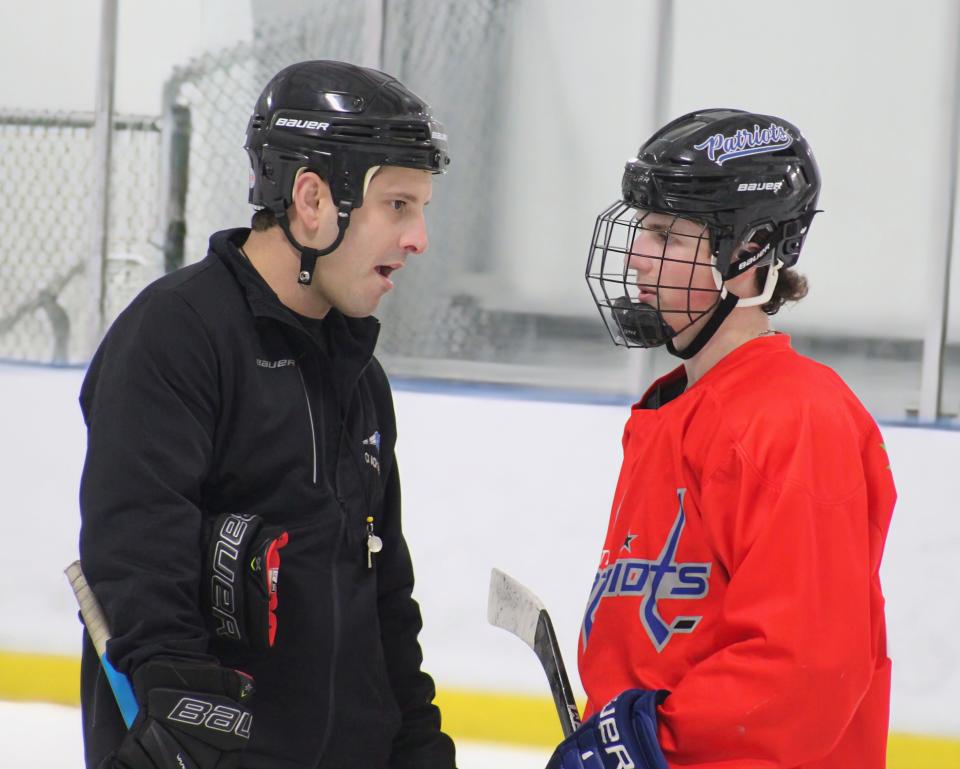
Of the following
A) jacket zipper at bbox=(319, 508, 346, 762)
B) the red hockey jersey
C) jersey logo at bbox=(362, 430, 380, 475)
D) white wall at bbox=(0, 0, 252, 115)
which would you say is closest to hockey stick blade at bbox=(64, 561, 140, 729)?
jacket zipper at bbox=(319, 508, 346, 762)

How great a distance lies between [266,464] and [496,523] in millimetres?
1954

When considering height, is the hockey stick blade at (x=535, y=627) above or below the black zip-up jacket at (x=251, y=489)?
Result: below

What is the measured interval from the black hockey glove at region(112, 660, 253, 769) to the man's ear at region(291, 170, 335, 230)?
473mm

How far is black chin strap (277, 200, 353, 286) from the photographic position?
1238 mm

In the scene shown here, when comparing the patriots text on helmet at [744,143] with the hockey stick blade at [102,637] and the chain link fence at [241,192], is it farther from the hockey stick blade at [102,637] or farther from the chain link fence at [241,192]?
the chain link fence at [241,192]

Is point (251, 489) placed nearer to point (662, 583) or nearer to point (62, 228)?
point (662, 583)

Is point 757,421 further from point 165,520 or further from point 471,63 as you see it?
point 471,63

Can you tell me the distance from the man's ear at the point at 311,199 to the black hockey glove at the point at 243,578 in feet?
1.07

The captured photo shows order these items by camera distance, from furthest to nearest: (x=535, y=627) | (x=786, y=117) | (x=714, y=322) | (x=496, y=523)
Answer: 1. (x=786, y=117)
2. (x=496, y=523)
3. (x=535, y=627)
4. (x=714, y=322)

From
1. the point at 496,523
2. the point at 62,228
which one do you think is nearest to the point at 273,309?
the point at 496,523

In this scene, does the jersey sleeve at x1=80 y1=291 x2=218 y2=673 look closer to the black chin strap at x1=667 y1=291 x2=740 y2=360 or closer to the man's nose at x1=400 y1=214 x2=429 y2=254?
the man's nose at x1=400 y1=214 x2=429 y2=254

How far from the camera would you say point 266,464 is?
1.19 m

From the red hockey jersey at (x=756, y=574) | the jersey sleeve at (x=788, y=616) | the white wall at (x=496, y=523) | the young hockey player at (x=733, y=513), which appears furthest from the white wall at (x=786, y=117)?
the jersey sleeve at (x=788, y=616)

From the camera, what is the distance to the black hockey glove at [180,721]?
1.04 metres
